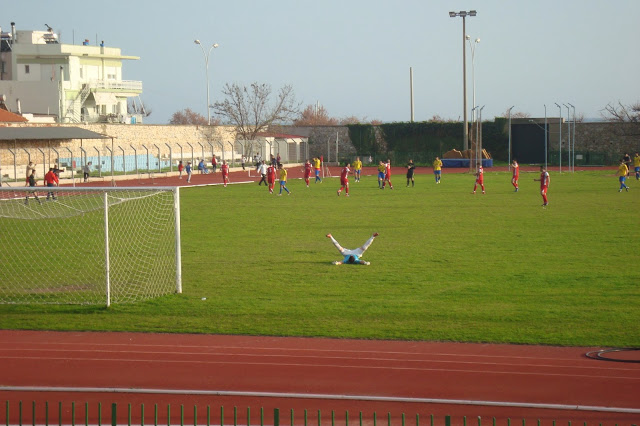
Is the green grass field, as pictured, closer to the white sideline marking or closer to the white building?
the white sideline marking

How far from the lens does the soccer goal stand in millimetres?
16531

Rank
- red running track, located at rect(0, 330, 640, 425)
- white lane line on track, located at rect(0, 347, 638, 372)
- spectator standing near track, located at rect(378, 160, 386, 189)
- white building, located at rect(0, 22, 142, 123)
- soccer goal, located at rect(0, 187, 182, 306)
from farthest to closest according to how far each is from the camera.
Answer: white building, located at rect(0, 22, 142, 123) → spectator standing near track, located at rect(378, 160, 386, 189) → soccer goal, located at rect(0, 187, 182, 306) → white lane line on track, located at rect(0, 347, 638, 372) → red running track, located at rect(0, 330, 640, 425)

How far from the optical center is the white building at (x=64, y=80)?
83625 millimetres

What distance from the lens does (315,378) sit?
1079 cm

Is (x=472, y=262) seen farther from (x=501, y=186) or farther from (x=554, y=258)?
(x=501, y=186)

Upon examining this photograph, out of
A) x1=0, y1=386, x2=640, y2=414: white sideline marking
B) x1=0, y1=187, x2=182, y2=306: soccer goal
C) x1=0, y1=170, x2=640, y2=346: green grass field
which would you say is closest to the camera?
x1=0, y1=386, x2=640, y2=414: white sideline marking

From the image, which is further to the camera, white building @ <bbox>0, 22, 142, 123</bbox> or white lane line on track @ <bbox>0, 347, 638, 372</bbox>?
white building @ <bbox>0, 22, 142, 123</bbox>

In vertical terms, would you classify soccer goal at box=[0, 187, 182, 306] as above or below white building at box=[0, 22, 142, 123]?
below

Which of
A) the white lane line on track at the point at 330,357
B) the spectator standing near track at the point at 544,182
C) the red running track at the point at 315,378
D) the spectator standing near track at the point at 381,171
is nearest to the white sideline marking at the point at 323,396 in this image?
the red running track at the point at 315,378

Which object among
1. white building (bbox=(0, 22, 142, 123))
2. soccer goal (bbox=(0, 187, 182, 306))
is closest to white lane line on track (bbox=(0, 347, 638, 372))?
soccer goal (bbox=(0, 187, 182, 306))

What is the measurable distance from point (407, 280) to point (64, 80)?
75.8 meters

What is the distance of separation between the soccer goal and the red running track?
133 inches

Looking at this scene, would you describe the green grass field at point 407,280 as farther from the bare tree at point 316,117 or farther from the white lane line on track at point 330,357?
the bare tree at point 316,117

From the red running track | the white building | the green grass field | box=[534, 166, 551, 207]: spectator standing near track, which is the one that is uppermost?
the white building
